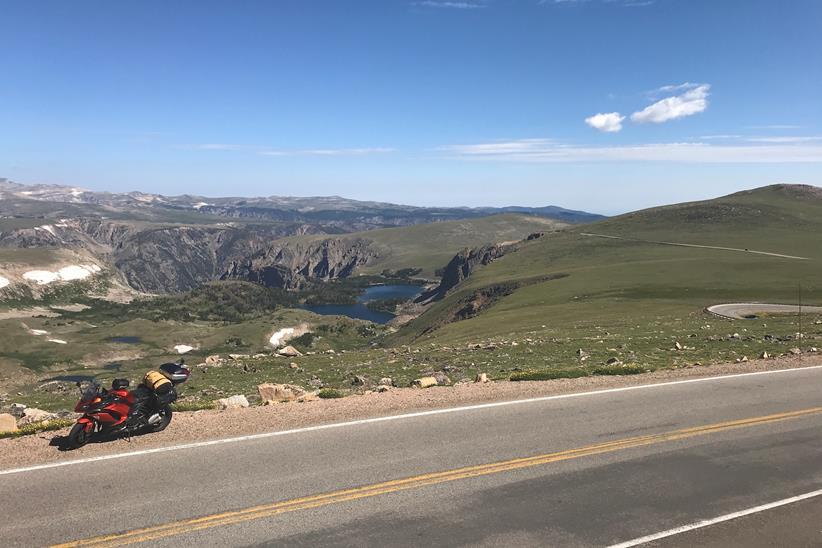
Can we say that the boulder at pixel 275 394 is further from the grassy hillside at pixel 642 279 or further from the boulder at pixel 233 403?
the grassy hillside at pixel 642 279

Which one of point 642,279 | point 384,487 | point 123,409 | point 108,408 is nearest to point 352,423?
point 384,487

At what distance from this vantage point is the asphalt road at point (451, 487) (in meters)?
8.66

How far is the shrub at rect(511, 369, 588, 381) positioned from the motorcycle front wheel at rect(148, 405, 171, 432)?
11.5m

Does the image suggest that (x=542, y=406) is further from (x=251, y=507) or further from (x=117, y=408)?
(x=117, y=408)

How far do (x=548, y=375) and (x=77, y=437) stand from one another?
1480 cm

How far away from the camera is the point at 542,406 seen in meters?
15.6

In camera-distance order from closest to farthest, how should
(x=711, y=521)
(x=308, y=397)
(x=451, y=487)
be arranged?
(x=711, y=521)
(x=451, y=487)
(x=308, y=397)

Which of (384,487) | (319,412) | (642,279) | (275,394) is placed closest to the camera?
(384,487)

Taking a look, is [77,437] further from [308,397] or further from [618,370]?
[618,370]

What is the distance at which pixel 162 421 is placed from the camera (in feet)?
42.2

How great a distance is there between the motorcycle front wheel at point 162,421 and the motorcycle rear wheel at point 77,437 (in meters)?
1.38

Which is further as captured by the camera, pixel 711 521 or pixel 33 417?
pixel 33 417

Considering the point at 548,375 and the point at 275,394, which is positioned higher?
the point at 548,375

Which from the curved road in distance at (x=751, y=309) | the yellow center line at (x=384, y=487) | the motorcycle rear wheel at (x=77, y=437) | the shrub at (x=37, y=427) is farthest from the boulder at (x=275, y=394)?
Result: the curved road in distance at (x=751, y=309)
